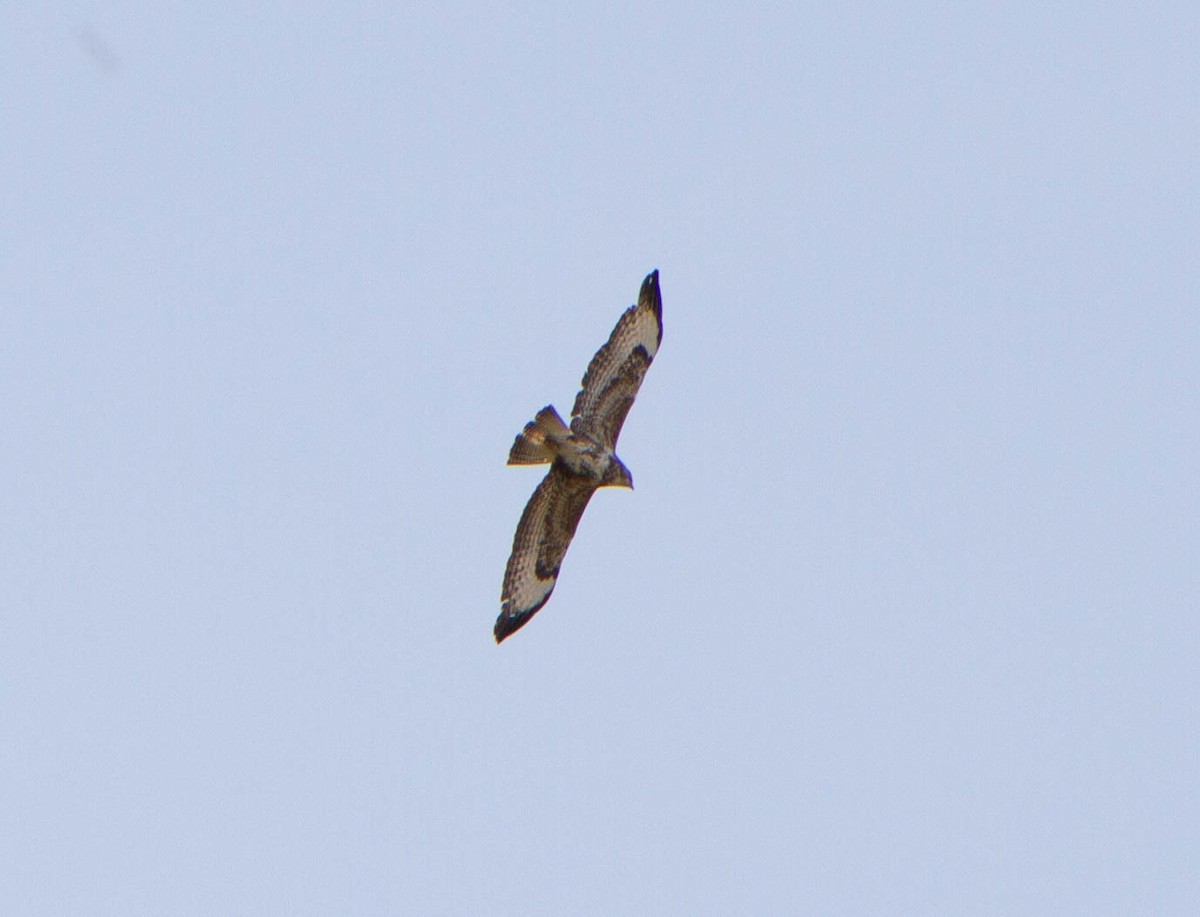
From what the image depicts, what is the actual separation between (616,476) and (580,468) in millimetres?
409

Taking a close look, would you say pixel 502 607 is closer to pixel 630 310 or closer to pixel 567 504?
pixel 567 504

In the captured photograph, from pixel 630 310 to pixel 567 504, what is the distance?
1992mm

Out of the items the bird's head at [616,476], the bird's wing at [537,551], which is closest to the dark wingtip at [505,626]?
the bird's wing at [537,551]

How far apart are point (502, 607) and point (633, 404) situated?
219 cm

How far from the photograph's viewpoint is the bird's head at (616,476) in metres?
19.2

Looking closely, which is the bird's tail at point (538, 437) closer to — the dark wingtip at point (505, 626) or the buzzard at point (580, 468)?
the buzzard at point (580, 468)

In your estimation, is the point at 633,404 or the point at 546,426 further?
the point at 633,404

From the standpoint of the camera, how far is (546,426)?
18.4 meters

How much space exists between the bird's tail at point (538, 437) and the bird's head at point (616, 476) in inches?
27.9

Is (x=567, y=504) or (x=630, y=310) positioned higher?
(x=630, y=310)

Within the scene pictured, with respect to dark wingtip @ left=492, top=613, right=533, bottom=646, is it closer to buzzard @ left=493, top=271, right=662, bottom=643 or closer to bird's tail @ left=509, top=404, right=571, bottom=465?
buzzard @ left=493, top=271, right=662, bottom=643

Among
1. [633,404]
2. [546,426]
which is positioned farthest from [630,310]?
[546,426]

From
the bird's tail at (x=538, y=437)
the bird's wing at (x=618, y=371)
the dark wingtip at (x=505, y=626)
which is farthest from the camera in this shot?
the dark wingtip at (x=505, y=626)

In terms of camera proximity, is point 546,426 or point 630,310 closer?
point 546,426
